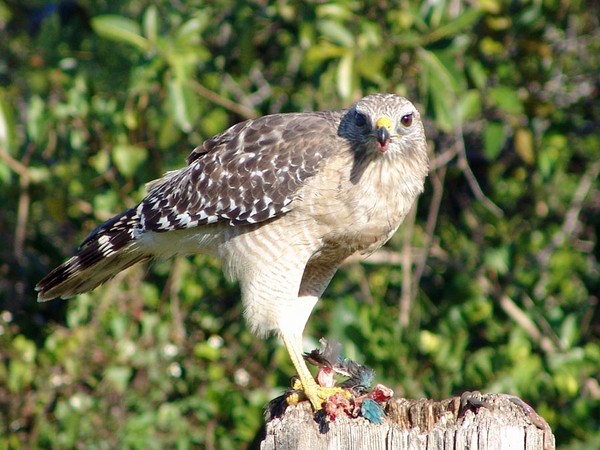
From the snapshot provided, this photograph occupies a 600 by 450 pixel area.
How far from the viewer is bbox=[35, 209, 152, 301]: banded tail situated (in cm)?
475

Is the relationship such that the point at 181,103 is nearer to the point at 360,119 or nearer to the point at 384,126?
the point at 360,119

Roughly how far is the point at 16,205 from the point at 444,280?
2.89 m

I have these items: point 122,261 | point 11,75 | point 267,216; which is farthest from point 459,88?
point 11,75

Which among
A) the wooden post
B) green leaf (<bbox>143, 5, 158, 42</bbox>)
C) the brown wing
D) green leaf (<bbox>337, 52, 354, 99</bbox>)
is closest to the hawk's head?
the brown wing

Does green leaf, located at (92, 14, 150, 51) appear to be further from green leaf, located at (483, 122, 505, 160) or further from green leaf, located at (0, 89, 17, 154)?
green leaf, located at (483, 122, 505, 160)

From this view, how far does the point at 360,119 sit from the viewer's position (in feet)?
13.7

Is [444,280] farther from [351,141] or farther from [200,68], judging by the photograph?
[351,141]

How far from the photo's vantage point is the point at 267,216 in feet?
14.2

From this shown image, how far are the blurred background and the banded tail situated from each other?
929mm

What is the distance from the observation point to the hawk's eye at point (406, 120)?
4172mm

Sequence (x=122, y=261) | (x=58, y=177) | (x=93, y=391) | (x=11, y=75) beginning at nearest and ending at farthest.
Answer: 1. (x=122, y=261)
2. (x=58, y=177)
3. (x=93, y=391)
4. (x=11, y=75)

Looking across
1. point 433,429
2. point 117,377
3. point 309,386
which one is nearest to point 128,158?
point 117,377

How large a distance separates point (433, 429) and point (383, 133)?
4.91ft

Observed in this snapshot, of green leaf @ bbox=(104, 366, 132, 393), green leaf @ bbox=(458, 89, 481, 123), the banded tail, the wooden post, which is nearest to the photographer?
the wooden post
